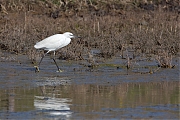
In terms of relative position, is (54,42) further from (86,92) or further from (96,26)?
(96,26)

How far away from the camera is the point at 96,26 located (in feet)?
76.7

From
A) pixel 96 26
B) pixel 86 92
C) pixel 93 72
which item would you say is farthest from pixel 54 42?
pixel 96 26

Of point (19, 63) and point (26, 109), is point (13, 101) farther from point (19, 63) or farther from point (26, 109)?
point (19, 63)

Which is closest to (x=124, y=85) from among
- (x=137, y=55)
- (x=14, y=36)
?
(x=137, y=55)

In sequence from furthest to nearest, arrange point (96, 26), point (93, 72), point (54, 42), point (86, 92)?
point (96, 26), point (54, 42), point (93, 72), point (86, 92)

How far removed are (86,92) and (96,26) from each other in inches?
513

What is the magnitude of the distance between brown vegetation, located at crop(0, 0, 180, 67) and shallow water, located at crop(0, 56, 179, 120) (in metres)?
1.18

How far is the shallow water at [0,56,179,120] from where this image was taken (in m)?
8.32

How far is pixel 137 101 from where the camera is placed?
30.8 ft

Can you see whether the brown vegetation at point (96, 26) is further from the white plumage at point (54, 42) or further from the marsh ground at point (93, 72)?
the white plumage at point (54, 42)

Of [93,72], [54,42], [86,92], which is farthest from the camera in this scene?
[54,42]

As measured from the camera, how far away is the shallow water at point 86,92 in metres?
8.32

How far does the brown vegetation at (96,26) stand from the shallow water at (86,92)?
46.6 inches

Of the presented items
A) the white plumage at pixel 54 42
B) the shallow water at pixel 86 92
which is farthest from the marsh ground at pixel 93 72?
the white plumage at pixel 54 42
